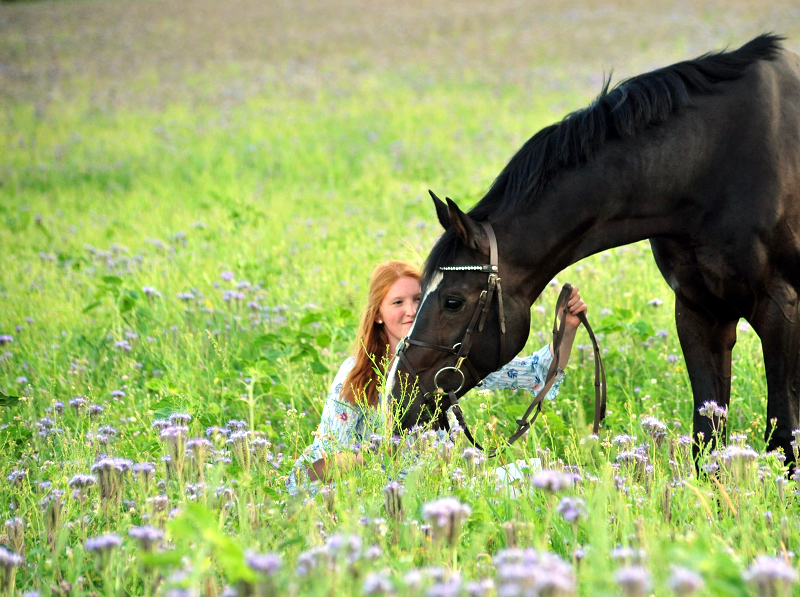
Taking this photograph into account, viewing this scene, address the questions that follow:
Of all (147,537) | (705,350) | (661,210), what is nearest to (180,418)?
(147,537)

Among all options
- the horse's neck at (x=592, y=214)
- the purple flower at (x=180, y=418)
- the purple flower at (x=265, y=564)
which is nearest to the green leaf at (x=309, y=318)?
the horse's neck at (x=592, y=214)

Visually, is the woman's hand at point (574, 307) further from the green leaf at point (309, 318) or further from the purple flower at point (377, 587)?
the purple flower at point (377, 587)

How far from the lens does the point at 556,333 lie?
354 cm

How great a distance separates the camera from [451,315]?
10.3ft

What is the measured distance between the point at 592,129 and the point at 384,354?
145 cm

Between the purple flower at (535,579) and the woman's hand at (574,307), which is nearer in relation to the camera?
the purple flower at (535,579)

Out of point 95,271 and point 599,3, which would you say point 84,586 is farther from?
point 599,3

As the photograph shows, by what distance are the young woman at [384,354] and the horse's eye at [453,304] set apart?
1.38ft

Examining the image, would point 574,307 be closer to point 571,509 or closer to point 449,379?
point 449,379

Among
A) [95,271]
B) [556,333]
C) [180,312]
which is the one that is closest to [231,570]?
[556,333]

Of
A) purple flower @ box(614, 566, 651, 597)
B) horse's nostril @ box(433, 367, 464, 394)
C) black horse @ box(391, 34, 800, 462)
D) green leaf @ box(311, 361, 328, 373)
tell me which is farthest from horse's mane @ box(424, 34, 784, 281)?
purple flower @ box(614, 566, 651, 597)

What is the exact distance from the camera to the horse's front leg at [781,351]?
10.4 feet

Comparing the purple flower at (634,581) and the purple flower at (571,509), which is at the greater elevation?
the purple flower at (634,581)

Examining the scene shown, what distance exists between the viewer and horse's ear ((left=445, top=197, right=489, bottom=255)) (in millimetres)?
3004
